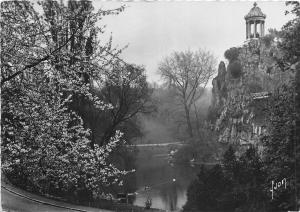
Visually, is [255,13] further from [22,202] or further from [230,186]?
[22,202]

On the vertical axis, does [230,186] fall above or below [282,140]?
below

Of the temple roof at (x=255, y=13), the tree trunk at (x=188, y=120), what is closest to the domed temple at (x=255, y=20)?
the temple roof at (x=255, y=13)

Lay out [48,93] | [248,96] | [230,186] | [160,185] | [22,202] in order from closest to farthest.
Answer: [48,93] < [22,202] < [160,185] < [230,186] < [248,96]

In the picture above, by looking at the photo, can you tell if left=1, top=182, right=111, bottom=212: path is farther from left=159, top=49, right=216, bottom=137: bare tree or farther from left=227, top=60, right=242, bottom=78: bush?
left=227, top=60, right=242, bottom=78: bush

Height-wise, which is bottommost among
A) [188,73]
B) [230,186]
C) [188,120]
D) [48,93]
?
[230,186]

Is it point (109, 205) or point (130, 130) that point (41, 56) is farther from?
point (109, 205)

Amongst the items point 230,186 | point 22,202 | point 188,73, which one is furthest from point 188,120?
point 22,202
